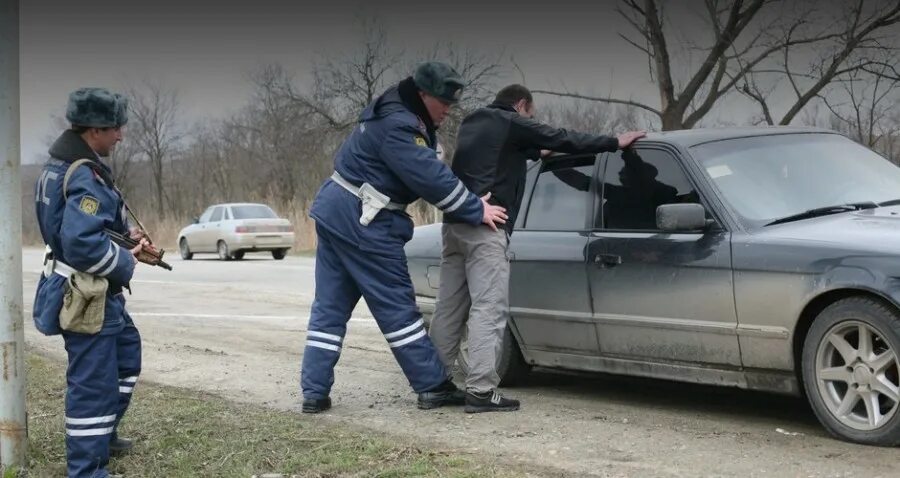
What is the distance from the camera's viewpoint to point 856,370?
479cm

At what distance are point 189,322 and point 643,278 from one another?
6847 millimetres

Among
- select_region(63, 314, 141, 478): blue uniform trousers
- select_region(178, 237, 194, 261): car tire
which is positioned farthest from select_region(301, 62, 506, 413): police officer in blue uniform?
select_region(178, 237, 194, 261): car tire

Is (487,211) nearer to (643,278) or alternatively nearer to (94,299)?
(643,278)

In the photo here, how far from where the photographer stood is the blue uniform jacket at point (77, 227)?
14.9ft

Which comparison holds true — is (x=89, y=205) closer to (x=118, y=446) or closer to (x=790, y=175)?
(x=118, y=446)

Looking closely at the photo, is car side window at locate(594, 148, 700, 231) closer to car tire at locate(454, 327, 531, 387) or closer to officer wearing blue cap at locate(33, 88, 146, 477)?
car tire at locate(454, 327, 531, 387)

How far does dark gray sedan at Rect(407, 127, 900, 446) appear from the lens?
480cm

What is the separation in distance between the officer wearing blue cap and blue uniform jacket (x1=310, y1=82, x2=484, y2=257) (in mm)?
1463

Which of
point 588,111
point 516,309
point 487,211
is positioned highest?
point 588,111

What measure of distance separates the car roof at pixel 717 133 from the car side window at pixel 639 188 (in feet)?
0.36

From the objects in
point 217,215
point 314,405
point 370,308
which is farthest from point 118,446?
point 217,215

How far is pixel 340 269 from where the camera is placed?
618cm

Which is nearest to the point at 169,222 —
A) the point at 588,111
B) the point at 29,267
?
the point at 29,267

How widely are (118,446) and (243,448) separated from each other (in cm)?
64
